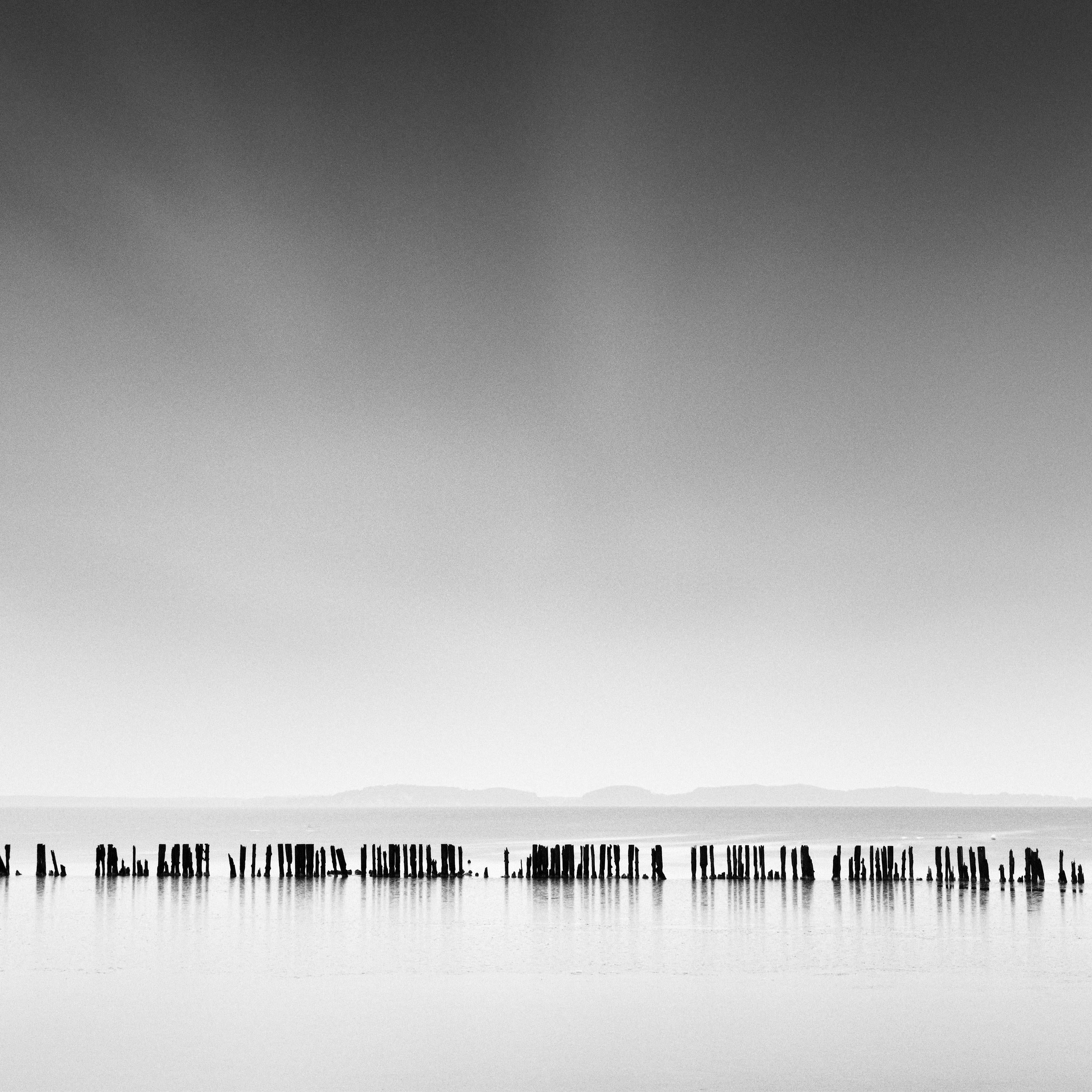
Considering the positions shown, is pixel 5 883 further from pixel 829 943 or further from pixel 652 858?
pixel 829 943

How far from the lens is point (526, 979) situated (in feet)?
73.3

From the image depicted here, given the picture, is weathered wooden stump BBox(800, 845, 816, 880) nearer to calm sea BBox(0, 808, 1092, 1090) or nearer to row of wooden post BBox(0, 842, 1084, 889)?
row of wooden post BBox(0, 842, 1084, 889)

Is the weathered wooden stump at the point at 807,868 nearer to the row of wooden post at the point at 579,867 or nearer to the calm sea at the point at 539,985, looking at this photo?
the calm sea at the point at 539,985

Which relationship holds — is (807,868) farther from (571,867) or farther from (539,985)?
(539,985)

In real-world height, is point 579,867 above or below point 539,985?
below

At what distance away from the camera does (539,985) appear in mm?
21703

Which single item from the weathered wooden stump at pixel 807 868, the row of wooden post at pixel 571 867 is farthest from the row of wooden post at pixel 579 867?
the weathered wooden stump at pixel 807 868

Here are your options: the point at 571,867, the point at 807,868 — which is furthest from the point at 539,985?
the point at 807,868

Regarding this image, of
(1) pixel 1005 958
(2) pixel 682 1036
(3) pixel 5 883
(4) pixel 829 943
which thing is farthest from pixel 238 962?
(3) pixel 5 883

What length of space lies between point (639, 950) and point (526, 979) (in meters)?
3.90

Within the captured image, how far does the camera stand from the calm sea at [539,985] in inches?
634

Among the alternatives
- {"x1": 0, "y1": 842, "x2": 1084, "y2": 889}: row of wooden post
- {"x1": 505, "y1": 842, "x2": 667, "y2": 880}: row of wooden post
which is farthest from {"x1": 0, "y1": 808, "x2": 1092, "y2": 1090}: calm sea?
{"x1": 505, "y1": 842, "x2": 667, "y2": 880}: row of wooden post

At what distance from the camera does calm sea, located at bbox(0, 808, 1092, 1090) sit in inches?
634

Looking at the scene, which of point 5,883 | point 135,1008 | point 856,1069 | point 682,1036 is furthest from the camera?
point 5,883
